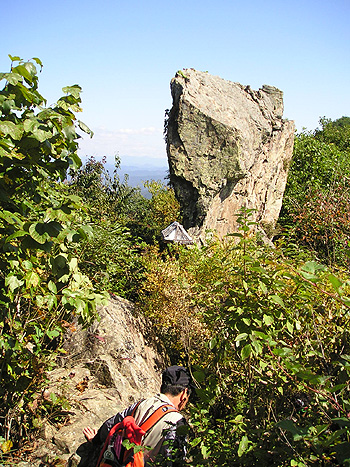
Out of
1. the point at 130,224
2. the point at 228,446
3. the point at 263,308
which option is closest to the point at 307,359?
the point at 263,308

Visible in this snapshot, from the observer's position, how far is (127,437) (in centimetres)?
278

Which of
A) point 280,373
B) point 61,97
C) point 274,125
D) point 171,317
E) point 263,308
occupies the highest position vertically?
point 274,125

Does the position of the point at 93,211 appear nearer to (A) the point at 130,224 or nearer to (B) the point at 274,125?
(A) the point at 130,224

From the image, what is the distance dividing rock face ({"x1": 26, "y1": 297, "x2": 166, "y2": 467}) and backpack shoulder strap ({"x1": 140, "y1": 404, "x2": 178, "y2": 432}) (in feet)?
4.08

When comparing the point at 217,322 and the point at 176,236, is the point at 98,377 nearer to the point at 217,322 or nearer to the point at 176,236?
the point at 217,322

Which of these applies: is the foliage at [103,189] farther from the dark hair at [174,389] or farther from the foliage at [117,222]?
the dark hair at [174,389]

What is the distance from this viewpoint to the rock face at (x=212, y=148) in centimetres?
1062

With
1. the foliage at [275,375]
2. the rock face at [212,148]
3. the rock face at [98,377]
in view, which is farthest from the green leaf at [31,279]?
the rock face at [212,148]

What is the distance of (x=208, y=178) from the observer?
10.7 m

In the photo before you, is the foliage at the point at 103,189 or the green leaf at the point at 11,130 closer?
the green leaf at the point at 11,130

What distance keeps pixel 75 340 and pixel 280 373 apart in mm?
3327

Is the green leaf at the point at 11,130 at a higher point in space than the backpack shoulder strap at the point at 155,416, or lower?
higher

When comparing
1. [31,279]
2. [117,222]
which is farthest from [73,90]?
[117,222]

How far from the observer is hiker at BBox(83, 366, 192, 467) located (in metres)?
2.43
